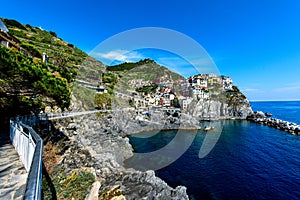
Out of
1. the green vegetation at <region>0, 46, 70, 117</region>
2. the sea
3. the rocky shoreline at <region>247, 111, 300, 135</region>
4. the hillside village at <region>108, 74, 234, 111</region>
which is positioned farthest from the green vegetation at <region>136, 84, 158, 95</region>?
the green vegetation at <region>0, 46, 70, 117</region>

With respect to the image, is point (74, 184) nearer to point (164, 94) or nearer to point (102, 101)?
point (102, 101)

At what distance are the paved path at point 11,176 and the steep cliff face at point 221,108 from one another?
61094 mm

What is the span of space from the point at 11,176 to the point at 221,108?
73800 mm

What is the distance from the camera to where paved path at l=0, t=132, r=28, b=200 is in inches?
141

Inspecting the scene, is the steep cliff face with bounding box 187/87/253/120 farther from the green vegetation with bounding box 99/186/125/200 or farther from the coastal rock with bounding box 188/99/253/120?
the green vegetation with bounding box 99/186/125/200

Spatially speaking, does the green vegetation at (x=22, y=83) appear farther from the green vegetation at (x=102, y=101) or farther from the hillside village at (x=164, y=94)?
the hillside village at (x=164, y=94)

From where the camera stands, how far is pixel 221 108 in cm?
6962

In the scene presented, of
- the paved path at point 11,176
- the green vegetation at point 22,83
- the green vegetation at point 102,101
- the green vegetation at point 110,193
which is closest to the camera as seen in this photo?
the paved path at point 11,176

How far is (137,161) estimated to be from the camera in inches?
851

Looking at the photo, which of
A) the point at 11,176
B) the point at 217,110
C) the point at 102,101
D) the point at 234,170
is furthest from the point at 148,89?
the point at 11,176

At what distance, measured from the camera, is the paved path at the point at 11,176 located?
359cm

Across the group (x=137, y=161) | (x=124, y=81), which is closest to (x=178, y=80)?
(x=124, y=81)

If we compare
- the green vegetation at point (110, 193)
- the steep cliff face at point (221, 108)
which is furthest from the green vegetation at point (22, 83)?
the steep cliff face at point (221, 108)

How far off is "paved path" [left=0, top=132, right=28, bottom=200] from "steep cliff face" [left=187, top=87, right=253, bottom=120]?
61094 millimetres
